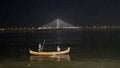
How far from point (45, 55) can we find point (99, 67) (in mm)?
16065

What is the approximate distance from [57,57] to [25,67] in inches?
549

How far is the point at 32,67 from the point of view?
164ft

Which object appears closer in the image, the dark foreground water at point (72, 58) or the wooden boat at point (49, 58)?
the dark foreground water at point (72, 58)

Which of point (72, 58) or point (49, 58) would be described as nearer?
point (49, 58)

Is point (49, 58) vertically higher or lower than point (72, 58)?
higher

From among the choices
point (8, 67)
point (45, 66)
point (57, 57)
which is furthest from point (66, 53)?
point (8, 67)

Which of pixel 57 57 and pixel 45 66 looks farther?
pixel 57 57

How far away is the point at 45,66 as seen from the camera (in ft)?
169

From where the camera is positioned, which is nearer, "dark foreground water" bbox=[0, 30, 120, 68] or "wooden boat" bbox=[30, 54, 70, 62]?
"dark foreground water" bbox=[0, 30, 120, 68]

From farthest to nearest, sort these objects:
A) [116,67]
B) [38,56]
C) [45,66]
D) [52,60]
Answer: [38,56] < [52,60] < [45,66] < [116,67]

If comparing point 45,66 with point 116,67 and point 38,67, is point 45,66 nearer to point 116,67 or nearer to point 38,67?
point 38,67

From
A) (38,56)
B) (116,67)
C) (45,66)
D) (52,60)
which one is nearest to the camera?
(116,67)

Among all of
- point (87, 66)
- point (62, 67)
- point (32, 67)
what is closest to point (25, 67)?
point (32, 67)

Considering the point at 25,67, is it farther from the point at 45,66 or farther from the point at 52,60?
the point at 52,60
